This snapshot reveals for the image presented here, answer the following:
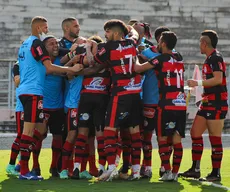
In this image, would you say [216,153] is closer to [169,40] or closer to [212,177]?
[212,177]

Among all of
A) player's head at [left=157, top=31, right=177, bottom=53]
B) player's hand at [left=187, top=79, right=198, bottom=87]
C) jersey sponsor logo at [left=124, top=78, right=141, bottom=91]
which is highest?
player's head at [left=157, top=31, right=177, bottom=53]

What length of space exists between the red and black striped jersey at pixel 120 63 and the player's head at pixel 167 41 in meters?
0.41

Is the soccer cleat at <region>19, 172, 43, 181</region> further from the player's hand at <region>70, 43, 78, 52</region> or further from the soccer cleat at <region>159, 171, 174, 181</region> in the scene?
the player's hand at <region>70, 43, 78, 52</region>

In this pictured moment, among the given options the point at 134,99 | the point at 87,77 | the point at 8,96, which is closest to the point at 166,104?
the point at 134,99

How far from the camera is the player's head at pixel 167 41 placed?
9.62m

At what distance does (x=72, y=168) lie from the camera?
10.1 m

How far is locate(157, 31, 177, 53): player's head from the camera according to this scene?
9.62m

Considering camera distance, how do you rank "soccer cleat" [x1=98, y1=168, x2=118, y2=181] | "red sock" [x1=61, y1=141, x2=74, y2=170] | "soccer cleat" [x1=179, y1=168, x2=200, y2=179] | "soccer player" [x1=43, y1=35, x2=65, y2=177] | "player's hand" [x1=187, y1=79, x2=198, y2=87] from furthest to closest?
"soccer player" [x1=43, y1=35, x2=65, y2=177], "soccer cleat" [x1=179, y1=168, x2=200, y2=179], "red sock" [x1=61, y1=141, x2=74, y2=170], "player's hand" [x1=187, y1=79, x2=198, y2=87], "soccer cleat" [x1=98, y1=168, x2=118, y2=181]

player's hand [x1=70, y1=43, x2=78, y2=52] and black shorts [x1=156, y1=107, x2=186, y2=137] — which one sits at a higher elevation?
player's hand [x1=70, y1=43, x2=78, y2=52]

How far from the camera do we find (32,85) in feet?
31.2

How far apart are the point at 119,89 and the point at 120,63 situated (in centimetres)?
30

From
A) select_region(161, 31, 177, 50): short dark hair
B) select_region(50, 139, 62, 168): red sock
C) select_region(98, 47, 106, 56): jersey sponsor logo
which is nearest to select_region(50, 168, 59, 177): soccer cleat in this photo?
select_region(50, 139, 62, 168): red sock

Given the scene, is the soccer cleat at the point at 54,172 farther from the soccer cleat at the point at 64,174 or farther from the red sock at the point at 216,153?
the red sock at the point at 216,153

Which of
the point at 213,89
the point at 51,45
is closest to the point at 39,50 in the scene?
→ the point at 51,45
